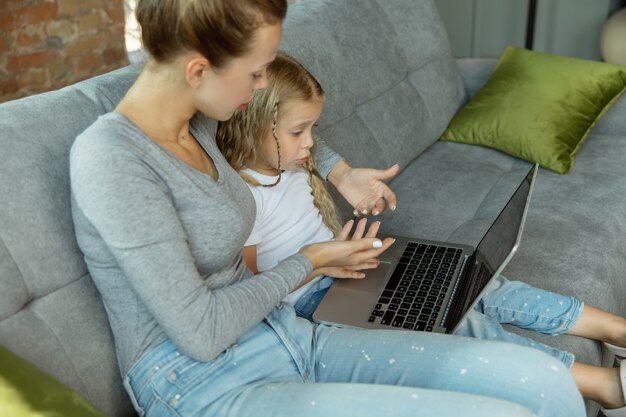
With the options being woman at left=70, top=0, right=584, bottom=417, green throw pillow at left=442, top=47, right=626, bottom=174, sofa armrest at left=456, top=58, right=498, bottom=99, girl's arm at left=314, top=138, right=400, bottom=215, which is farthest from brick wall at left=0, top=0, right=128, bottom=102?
woman at left=70, top=0, right=584, bottom=417

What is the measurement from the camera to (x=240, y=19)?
117 cm

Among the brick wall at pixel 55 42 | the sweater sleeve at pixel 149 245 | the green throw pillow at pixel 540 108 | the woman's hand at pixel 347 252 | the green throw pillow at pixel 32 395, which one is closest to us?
the green throw pillow at pixel 32 395

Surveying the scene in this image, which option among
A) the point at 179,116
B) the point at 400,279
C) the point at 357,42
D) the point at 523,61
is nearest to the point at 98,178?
the point at 179,116

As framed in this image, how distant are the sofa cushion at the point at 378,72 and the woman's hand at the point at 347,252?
1.91 ft

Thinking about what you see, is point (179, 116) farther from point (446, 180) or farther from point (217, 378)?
point (446, 180)

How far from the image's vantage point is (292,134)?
1.62 m

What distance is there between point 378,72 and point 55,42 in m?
1.98

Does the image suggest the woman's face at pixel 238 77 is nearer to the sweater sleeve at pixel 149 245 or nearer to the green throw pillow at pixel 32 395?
the sweater sleeve at pixel 149 245

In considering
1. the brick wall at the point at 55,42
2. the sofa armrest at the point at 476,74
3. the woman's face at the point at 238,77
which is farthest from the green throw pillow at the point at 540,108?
the brick wall at the point at 55,42

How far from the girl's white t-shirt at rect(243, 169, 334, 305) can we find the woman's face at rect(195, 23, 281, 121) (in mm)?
352

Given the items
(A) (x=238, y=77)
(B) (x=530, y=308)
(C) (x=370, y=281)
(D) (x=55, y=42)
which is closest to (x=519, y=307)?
(B) (x=530, y=308)

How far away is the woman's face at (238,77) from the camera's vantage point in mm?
1209

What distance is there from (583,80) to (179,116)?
1.78m

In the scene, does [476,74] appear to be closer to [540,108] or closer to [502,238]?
[540,108]
